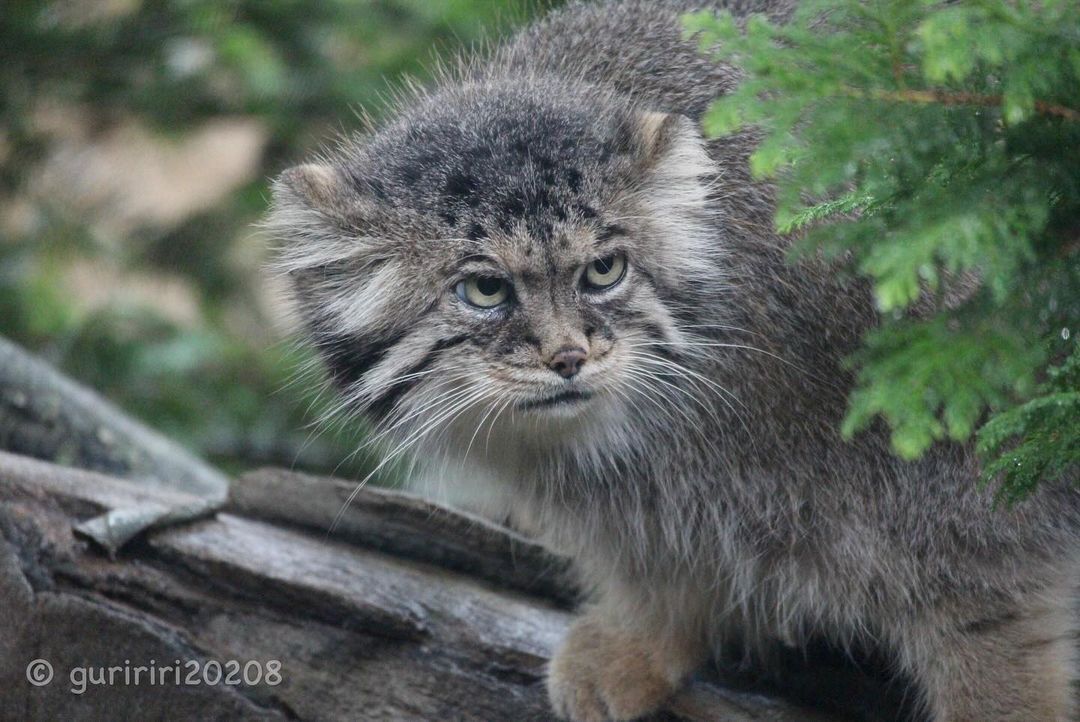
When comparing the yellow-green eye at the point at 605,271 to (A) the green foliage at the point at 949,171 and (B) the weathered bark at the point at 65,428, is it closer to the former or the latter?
(A) the green foliage at the point at 949,171

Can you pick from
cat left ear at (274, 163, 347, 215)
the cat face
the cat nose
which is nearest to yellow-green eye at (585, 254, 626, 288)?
the cat face

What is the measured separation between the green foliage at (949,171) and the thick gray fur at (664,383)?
1250 millimetres

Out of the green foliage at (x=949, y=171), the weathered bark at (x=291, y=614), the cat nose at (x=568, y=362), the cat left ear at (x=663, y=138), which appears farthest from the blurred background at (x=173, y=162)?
the green foliage at (x=949, y=171)

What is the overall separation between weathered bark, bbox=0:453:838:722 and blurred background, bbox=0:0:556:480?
73.1 inches

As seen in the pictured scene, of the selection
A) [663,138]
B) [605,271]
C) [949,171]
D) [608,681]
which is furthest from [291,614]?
[949,171]

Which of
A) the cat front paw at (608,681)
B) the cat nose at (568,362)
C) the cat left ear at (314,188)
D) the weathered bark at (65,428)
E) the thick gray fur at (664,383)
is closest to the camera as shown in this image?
the cat nose at (568,362)

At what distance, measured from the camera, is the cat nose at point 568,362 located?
10.4 feet

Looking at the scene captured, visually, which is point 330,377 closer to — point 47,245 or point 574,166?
point 574,166

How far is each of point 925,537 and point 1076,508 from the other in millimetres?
409

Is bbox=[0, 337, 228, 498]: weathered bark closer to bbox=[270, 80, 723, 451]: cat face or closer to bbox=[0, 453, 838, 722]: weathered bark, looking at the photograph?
bbox=[0, 453, 838, 722]: weathered bark

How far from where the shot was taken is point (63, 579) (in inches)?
156

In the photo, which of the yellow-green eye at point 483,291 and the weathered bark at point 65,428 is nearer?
the yellow-green eye at point 483,291

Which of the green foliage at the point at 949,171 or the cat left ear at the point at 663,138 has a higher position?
the cat left ear at the point at 663,138

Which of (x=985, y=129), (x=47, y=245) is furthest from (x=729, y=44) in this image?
(x=47, y=245)
